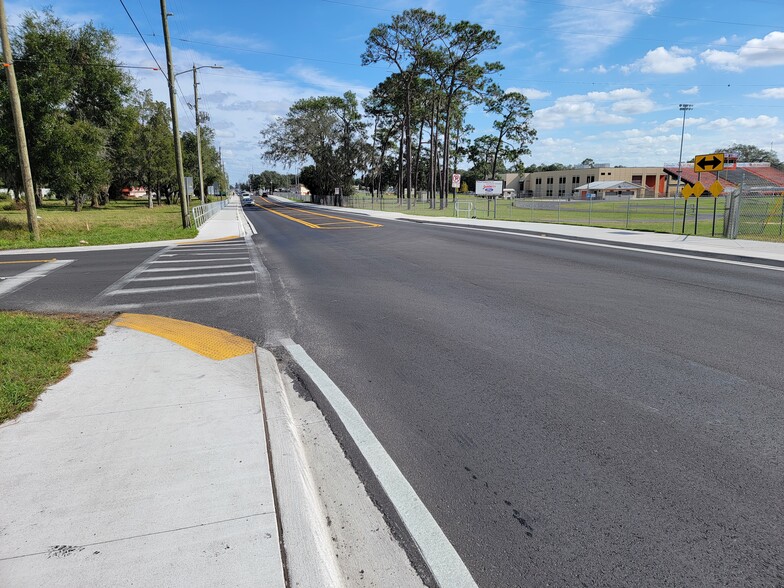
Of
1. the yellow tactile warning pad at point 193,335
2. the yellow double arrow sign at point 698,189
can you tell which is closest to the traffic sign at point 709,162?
the yellow double arrow sign at point 698,189

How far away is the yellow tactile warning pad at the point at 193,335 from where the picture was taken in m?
5.40

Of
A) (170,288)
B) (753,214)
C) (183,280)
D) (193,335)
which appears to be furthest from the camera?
(753,214)

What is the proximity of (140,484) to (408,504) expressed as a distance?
1.54 m

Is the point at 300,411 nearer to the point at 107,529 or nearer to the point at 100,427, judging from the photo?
the point at 100,427

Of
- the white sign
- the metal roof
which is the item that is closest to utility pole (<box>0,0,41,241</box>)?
the white sign

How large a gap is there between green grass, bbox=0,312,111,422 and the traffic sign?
1849 cm

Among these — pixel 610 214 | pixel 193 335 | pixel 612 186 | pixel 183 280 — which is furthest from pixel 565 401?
pixel 612 186

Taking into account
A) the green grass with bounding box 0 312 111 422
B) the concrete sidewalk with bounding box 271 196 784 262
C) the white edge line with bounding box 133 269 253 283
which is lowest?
the white edge line with bounding box 133 269 253 283

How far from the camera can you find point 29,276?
35.4 feet

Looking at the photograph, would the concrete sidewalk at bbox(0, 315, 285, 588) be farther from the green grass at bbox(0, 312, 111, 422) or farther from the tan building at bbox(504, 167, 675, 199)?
the tan building at bbox(504, 167, 675, 199)

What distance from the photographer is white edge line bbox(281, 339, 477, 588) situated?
7.64 feet

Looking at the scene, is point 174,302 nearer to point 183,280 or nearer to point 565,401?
point 183,280

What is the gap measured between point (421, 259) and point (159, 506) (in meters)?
10.8

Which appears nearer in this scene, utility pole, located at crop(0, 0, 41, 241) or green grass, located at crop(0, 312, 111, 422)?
green grass, located at crop(0, 312, 111, 422)
